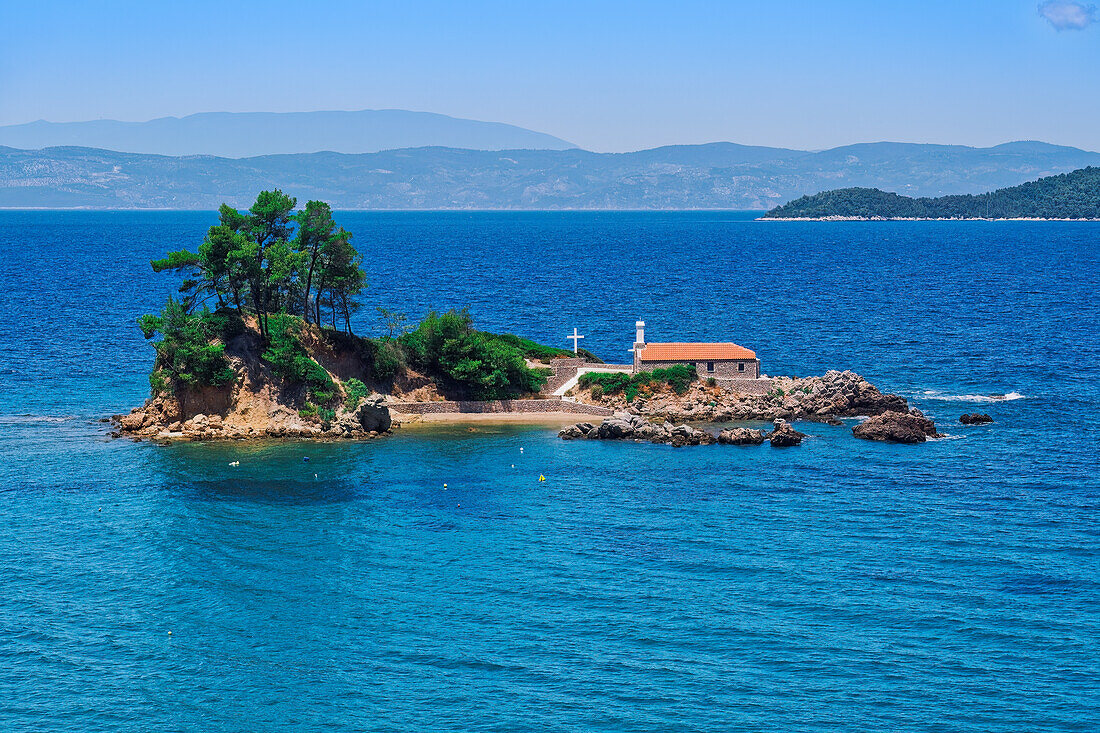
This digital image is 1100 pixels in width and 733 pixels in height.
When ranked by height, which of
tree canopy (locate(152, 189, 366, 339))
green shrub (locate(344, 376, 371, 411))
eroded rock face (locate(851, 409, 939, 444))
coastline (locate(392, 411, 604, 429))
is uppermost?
tree canopy (locate(152, 189, 366, 339))

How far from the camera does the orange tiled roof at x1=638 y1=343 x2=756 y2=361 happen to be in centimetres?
8394

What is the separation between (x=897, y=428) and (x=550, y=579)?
33.5 meters

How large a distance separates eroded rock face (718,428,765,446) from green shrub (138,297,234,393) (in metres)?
32.2

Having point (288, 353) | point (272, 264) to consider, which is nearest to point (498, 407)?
point (288, 353)

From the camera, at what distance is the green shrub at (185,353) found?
74875 mm

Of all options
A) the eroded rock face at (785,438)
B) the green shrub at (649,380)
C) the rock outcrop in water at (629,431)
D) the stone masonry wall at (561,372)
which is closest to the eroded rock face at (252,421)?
the rock outcrop in water at (629,431)

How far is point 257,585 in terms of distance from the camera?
1868 inches

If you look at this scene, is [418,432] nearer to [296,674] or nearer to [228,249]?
[228,249]

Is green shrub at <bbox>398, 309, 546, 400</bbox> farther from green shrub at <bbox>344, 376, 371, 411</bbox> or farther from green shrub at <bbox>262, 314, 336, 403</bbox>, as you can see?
green shrub at <bbox>262, 314, 336, 403</bbox>

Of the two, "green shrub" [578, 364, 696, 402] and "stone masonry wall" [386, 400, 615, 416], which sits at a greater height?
"green shrub" [578, 364, 696, 402]

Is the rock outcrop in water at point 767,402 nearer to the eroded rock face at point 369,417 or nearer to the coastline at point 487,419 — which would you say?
the coastline at point 487,419

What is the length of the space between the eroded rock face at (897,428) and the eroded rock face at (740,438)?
22.5ft

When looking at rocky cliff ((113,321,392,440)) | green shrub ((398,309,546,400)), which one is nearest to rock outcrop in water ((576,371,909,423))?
green shrub ((398,309,546,400))

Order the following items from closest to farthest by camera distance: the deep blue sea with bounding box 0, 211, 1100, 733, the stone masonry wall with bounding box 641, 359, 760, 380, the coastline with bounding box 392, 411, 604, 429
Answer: the deep blue sea with bounding box 0, 211, 1100, 733
the coastline with bounding box 392, 411, 604, 429
the stone masonry wall with bounding box 641, 359, 760, 380
